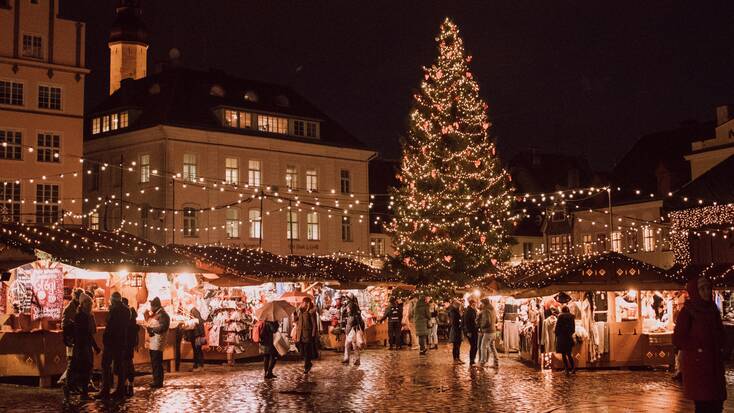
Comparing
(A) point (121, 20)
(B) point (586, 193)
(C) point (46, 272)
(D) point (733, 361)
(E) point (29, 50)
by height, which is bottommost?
(D) point (733, 361)

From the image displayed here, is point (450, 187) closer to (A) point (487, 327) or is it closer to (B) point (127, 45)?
(A) point (487, 327)

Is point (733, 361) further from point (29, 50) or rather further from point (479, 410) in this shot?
point (29, 50)

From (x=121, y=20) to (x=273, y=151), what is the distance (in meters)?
19.3

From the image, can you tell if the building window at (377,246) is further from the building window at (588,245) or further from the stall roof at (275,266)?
the stall roof at (275,266)

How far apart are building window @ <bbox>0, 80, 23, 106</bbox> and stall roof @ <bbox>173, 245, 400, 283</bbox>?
58.8 ft

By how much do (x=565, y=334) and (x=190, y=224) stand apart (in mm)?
32165

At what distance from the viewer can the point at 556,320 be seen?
22781 mm

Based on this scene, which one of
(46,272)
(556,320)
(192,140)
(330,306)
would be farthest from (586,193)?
(46,272)

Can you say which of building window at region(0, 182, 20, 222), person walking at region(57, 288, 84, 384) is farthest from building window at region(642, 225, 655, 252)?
person walking at region(57, 288, 84, 384)

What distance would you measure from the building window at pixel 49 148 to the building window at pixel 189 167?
6.87 meters

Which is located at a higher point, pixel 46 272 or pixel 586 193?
pixel 586 193

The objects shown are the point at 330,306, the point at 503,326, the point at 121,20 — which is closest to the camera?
the point at 503,326

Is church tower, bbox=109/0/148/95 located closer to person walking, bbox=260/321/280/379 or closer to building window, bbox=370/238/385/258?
building window, bbox=370/238/385/258

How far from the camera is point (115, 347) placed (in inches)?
673
